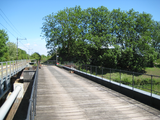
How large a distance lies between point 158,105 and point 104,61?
111ft

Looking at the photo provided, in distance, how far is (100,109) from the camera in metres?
6.16

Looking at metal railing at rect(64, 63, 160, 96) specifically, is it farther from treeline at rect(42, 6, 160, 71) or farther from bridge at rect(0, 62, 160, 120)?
treeline at rect(42, 6, 160, 71)

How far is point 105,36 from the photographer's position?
3844cm

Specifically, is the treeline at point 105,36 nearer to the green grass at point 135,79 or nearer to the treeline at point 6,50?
the treeline at point 6,50

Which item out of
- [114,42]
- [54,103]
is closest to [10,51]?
[114,42]

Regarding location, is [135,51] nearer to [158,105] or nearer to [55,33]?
[55,33]

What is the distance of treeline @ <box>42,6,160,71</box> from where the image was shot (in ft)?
123

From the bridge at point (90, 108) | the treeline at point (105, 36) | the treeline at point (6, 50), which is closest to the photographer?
the bridge at point (90, 108)

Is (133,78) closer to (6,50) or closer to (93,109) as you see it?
(93,109)

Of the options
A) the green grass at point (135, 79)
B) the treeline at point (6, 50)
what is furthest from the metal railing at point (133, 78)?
the treeline at point (6, 50)

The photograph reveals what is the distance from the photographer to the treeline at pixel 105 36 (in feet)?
123

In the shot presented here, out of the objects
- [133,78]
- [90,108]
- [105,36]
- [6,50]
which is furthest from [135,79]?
[6,50]

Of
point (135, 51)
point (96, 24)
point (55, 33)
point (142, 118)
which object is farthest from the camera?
point (55, 33)

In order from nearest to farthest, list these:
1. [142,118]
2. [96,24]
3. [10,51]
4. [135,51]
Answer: [142,118], [135,51], [96,24], [10,51]
